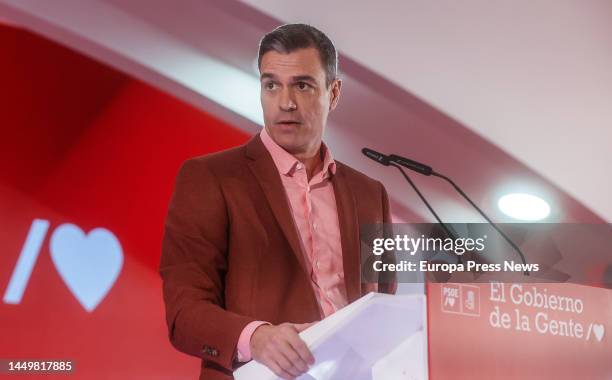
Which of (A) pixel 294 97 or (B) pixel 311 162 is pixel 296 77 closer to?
(A) pixel 294 97

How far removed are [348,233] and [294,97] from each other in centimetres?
33

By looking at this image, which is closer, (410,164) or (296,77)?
→ (296,77)

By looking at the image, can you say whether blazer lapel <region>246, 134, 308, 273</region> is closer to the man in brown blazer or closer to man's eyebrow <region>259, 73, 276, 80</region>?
the man in brown blazer

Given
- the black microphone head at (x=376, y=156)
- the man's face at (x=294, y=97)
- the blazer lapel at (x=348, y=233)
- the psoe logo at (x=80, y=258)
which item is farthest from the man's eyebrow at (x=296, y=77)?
the psoe logo at (x=80, y=258)

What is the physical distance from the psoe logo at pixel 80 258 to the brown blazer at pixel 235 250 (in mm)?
423

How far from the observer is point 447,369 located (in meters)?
1.08

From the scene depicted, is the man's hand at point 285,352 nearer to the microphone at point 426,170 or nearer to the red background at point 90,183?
the red background at point 90,183

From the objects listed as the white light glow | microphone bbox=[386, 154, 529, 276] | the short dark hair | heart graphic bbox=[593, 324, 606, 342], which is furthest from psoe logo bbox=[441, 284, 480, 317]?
the white light glow

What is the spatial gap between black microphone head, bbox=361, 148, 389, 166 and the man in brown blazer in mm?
228

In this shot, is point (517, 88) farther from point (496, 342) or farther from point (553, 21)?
point (496, 342)

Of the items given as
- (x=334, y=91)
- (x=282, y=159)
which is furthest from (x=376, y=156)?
(x=282, y=159)

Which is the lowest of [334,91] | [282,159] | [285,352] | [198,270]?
[285,352]

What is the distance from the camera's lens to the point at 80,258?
6.35ft

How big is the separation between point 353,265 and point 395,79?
0.84 meters
